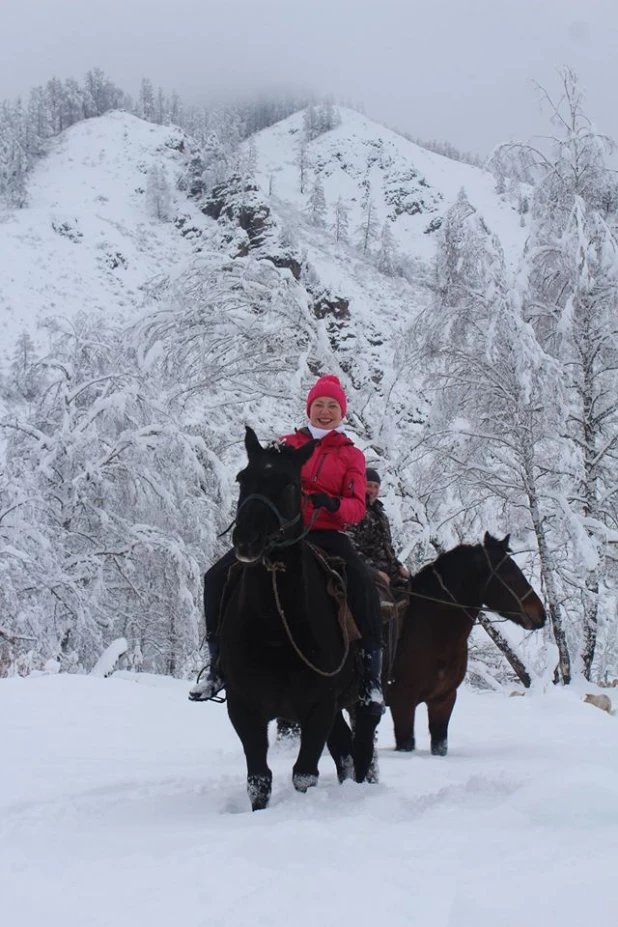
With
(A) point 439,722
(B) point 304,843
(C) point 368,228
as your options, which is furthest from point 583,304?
(C) point 368,228

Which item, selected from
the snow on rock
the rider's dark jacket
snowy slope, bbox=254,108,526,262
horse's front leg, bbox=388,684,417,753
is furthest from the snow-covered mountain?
horse's front leg, bbox=388,684,417,753

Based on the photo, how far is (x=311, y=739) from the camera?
404 centimetres

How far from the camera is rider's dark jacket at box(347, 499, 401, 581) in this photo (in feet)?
21.7

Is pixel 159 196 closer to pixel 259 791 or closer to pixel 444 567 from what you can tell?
pixel 444 567

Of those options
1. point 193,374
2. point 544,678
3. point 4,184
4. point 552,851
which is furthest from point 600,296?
point 4,184

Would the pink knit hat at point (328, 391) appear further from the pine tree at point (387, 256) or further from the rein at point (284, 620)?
the pine tree at point (387, 256)

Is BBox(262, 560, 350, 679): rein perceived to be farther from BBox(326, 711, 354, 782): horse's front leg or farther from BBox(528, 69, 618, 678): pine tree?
BBox(528, 69, 618, 678): pine tree

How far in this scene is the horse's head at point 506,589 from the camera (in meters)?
6.71

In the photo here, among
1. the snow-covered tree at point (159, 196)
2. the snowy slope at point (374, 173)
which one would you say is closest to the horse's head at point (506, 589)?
the snow-covered tree at point (159, 196)

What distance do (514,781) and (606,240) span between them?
9.69 meters

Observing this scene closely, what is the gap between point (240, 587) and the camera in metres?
4.07

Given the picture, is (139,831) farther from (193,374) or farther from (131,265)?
(131,265)

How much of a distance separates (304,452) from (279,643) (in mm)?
1043

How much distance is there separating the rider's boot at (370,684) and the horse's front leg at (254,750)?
0.82 meters
